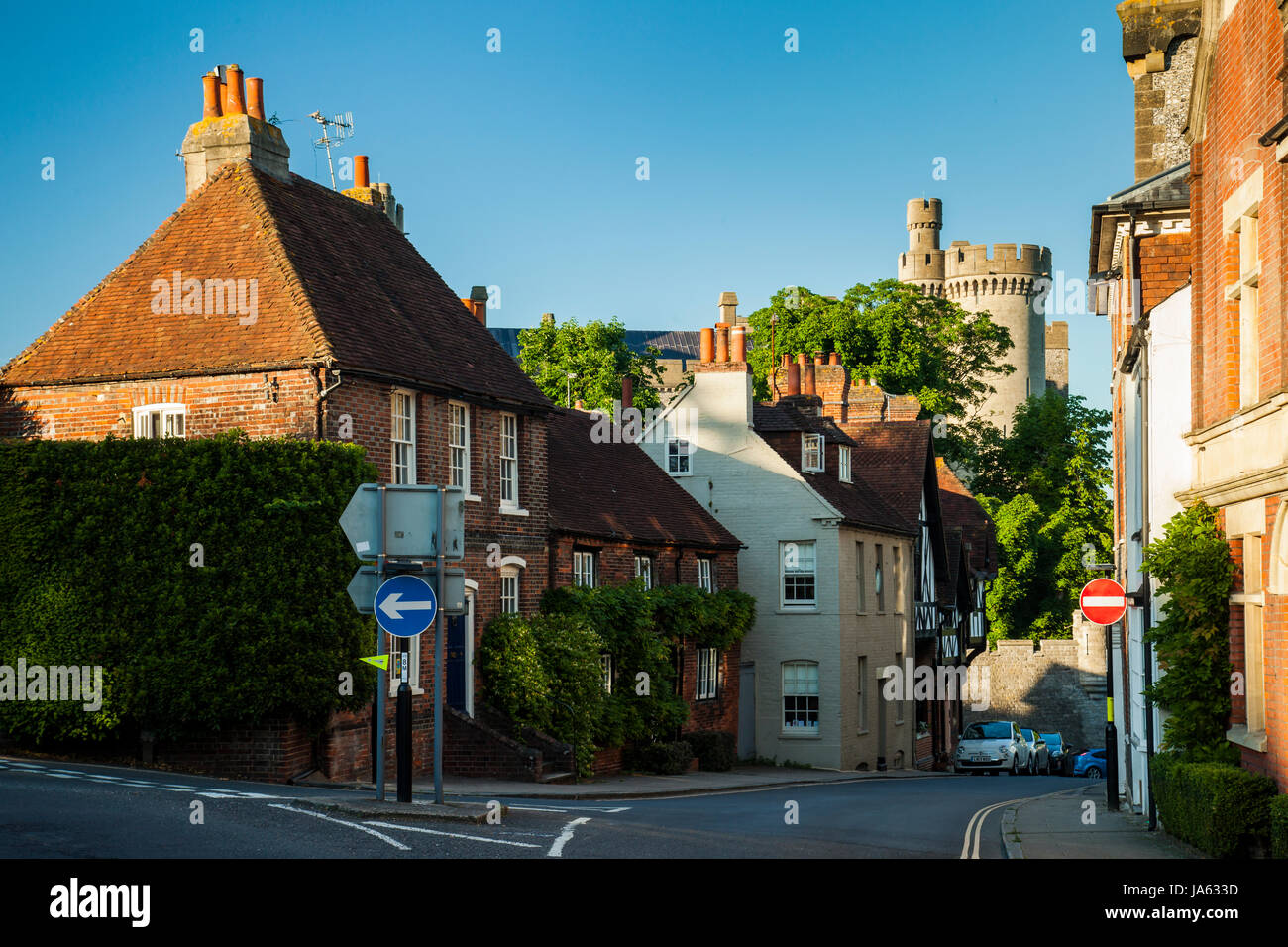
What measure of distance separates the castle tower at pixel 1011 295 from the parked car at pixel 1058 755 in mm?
65291

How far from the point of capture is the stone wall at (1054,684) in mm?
56969

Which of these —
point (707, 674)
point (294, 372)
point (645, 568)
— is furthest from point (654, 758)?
point (294, 372)

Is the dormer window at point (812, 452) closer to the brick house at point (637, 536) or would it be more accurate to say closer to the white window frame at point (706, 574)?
the brick house at point (637, 536)

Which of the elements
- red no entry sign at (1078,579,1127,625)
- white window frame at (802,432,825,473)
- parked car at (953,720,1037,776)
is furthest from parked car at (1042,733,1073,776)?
red no entry sign at (1078,579,1127,625)

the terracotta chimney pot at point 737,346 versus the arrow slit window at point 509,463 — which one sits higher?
the terracotta chimney pot at point 737,346

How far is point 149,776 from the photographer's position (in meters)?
19.2

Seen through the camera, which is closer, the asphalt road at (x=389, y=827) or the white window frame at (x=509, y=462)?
the asphalt road at (x=389, y=827)

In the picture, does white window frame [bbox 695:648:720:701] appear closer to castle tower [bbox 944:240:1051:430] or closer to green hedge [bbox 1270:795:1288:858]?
green hedge [bbox 1270:795:1288:858]

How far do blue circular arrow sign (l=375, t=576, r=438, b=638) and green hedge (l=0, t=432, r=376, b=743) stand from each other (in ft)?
17.5

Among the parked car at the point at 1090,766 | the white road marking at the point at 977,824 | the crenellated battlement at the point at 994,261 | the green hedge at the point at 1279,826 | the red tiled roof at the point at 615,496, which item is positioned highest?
the crenellated battlement at the point at 994,261

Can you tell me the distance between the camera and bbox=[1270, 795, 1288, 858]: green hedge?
488 inches

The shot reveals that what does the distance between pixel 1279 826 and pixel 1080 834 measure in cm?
547

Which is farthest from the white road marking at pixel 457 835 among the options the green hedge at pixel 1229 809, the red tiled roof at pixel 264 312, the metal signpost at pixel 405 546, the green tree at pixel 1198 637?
the red tiled roof at pixel 264 312
